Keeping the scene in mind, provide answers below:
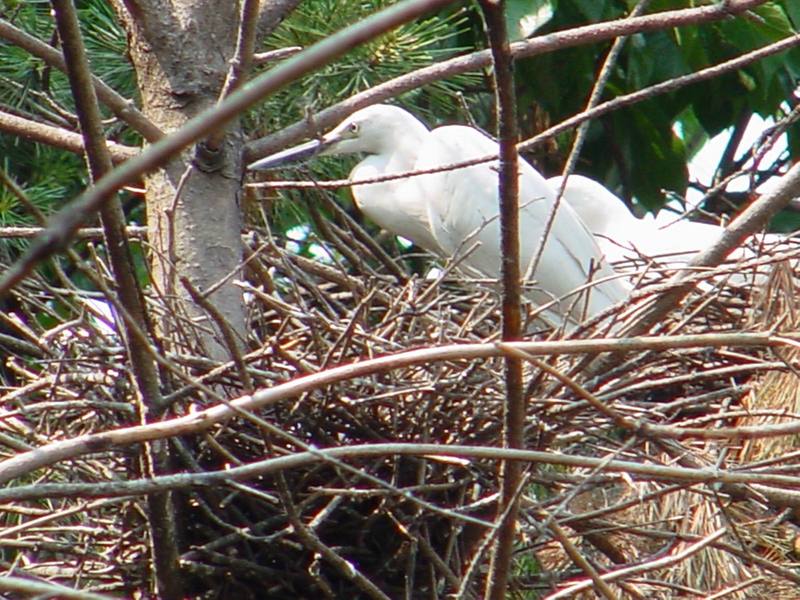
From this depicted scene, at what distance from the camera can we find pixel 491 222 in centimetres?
310

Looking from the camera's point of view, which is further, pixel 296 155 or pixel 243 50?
pixel 296 155

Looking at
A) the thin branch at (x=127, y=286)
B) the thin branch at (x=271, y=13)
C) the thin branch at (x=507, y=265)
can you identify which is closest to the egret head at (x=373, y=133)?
the thin branch at (x=271, y=13)

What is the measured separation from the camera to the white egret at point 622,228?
3290 mm

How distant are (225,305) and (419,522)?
0.53 m

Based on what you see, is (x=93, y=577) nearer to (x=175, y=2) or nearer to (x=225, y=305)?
(x=225, y=305)

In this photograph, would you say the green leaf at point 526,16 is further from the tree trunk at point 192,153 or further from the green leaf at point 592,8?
the tree trunk at point 192,153

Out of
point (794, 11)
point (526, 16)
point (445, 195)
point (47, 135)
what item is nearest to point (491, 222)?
point (445, 195)

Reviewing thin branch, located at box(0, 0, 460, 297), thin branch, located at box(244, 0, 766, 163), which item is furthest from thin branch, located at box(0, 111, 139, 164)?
thin branch, located at box(0, 0, 460, 297)

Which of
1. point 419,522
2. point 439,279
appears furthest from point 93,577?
point 439,279

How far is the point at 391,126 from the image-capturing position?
3164 mm

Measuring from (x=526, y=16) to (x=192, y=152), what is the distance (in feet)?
3.78

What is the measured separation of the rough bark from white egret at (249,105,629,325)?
83cm

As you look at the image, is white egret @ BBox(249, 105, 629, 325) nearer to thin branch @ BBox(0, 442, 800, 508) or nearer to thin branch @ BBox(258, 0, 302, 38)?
thin branch @ BBox(258, 0, 302, 38)

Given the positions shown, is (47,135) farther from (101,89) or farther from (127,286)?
(127,286)
